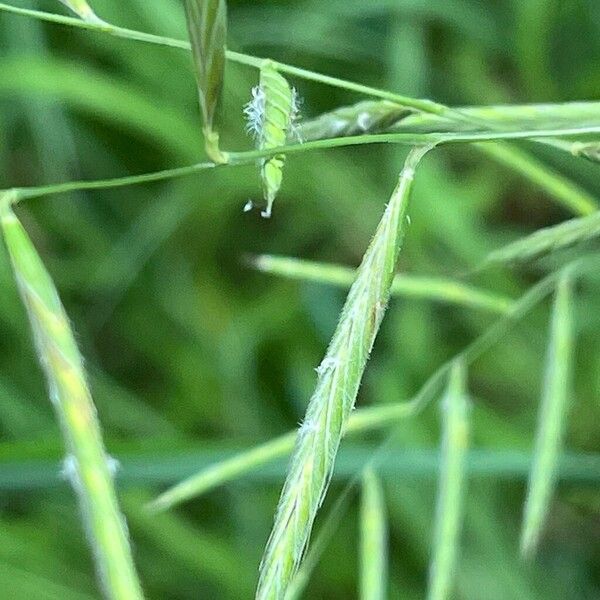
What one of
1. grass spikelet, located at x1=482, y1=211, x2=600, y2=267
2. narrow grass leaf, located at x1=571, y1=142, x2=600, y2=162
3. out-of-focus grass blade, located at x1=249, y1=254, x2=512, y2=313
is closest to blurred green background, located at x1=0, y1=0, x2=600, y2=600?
out-of-focus grass blade, located at x1=249, y1=254, x2=512, y2=313

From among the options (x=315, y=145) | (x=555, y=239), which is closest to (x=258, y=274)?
(x=555, y=239)

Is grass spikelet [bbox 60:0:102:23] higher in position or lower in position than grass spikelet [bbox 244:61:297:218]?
higher

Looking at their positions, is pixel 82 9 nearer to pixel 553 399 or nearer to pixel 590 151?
pixel 590 151

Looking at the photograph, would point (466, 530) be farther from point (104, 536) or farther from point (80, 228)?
point (104, 536)

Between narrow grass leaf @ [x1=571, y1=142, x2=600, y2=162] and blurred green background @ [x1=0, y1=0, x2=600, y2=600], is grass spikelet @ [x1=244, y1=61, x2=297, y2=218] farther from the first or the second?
blurred green background @ [x1=0, y1=0, x2=600, y2=600]

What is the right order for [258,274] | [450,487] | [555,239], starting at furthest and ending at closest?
1. [258,274]
2. [450,487]
3. [555,239]

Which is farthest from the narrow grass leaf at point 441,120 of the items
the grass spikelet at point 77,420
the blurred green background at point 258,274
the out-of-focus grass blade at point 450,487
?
the blurred green background at point 258,274
